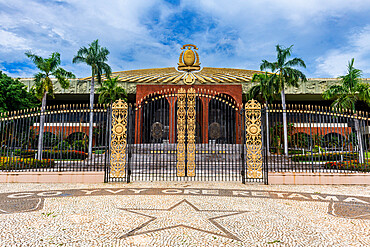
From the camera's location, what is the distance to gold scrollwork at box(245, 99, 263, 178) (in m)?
8.91

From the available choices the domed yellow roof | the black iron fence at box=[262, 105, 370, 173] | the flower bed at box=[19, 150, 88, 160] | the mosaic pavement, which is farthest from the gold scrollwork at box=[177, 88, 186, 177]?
the domed yellow roof

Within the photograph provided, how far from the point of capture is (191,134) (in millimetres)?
9781

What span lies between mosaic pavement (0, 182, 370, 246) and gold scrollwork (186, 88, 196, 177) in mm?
1930

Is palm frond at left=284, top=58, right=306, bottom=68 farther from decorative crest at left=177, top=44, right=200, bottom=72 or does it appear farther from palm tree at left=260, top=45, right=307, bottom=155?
decorative crest at left=177, top=44, right=200, bottom=72

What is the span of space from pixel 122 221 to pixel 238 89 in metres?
25.7

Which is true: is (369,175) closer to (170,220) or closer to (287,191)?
(287,191)

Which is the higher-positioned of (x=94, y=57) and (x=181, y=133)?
(x=94, y=57)

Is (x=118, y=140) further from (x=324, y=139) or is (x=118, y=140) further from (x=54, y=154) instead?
(x=324, y=139)

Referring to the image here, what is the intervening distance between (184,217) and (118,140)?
207 inches

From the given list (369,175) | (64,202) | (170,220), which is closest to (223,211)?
(170,220)

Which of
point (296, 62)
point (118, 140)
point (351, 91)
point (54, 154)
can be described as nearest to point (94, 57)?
point (54, 154)

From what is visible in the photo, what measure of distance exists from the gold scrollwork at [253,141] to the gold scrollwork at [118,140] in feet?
15.7

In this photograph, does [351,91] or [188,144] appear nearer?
[188,144]

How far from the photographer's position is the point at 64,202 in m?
5.96
